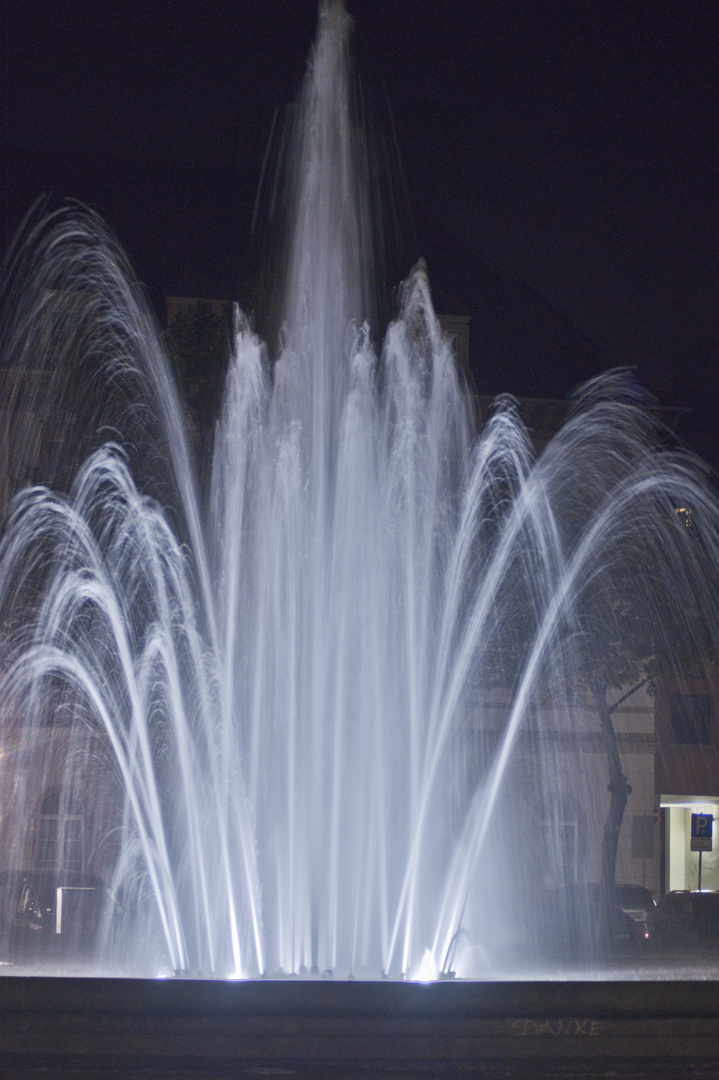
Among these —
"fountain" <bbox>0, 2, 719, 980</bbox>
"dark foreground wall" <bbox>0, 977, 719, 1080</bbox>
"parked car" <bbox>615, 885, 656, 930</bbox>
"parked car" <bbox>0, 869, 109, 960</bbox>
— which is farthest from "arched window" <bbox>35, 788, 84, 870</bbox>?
"dark foreground wall" <bbox>0, 977, 719, 1080</bbox>

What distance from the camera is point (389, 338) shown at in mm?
18234

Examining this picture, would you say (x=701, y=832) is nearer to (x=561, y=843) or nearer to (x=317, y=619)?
(x=561, y=843)

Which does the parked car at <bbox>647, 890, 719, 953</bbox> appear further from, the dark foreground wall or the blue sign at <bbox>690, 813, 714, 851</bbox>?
the dark foreground wall

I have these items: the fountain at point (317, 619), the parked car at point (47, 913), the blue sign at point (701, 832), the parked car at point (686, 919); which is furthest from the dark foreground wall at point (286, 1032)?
the blue sign at point (701, 832)

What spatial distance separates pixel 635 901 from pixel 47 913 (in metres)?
12.6

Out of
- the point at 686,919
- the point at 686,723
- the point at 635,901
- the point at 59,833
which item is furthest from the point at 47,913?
the point at 686,723

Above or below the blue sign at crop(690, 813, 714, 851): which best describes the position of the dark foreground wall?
below

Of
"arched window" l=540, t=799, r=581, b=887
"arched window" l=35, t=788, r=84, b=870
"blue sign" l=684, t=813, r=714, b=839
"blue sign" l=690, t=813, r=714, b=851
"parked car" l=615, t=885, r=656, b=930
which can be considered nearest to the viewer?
"parked car" l=615, t=885, r=656, b=930

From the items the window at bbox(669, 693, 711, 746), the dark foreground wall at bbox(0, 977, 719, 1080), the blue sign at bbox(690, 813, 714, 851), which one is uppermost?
the window at bbox(669, 693, 711, 746)

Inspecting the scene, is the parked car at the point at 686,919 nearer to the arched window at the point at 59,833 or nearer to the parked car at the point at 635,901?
the parked car at the point at 635,901

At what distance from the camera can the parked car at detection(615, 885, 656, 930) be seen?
2561 centimetres

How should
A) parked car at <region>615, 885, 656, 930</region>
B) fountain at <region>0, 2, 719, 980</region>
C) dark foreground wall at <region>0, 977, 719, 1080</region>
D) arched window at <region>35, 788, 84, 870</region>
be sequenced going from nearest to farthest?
1. dark foreground wall at <region>0, 977, 719, 1080</region>
2. fountain at <region>0, 2, 719, 980</region>
3. parked car at <region>615, 885, 656, 930</region>
4. arched window at <region>35, 788, 84, 870</region>

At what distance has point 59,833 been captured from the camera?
3428cm

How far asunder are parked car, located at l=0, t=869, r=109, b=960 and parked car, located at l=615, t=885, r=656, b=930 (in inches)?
409
